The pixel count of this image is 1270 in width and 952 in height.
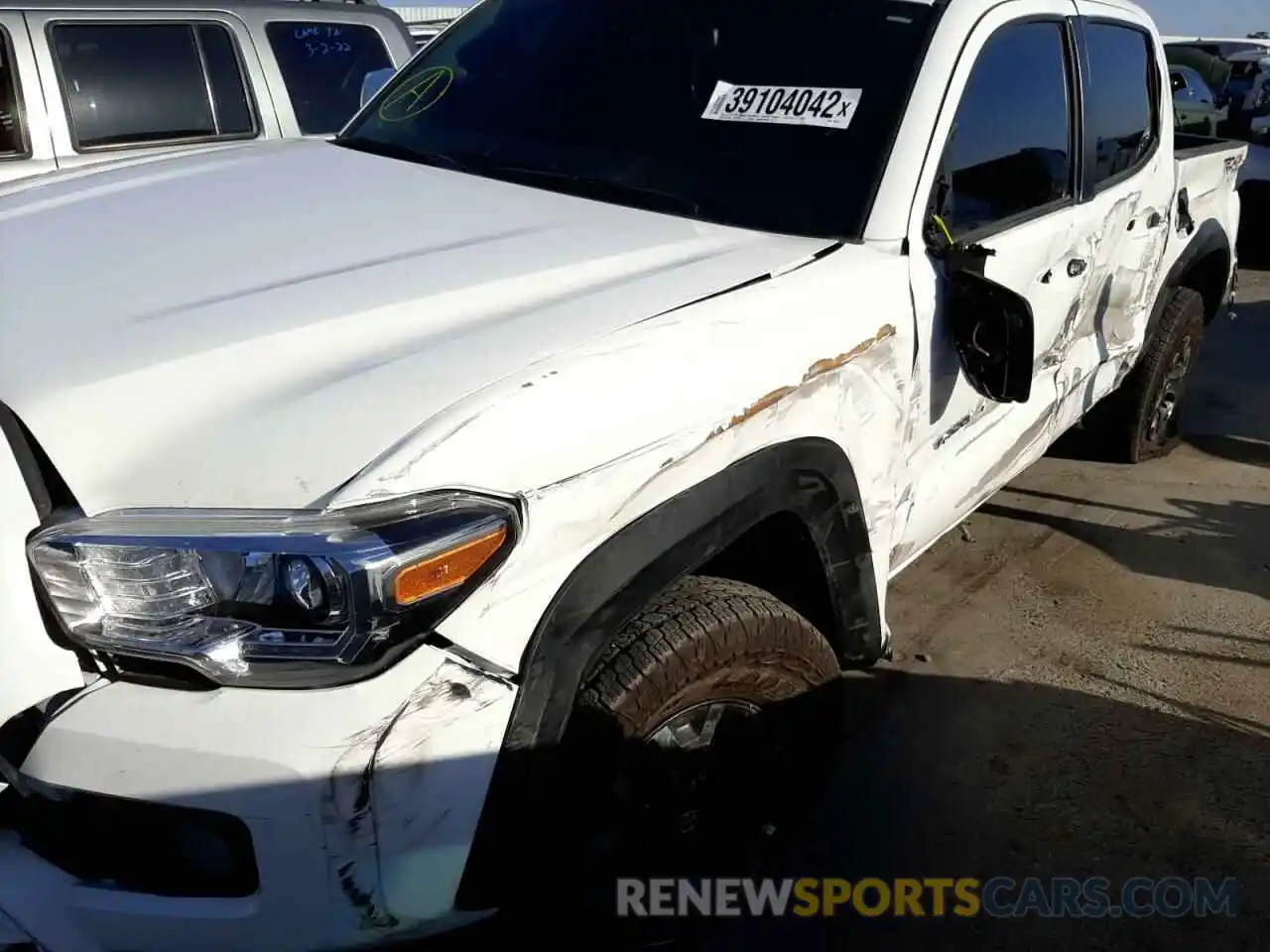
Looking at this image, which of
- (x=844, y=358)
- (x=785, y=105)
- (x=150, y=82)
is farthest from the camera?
(x=150, y=82)

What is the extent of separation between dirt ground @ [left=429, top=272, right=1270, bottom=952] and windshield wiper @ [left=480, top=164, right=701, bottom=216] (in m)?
1.47

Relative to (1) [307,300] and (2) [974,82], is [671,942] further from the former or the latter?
(2) [974,82]

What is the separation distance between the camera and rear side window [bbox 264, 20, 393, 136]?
5566mm

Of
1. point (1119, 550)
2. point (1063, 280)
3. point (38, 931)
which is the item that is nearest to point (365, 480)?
point (38, 931)

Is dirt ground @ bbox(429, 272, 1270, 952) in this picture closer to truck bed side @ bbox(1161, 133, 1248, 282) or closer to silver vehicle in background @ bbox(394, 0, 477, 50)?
truck bed side @ bbox(1161, 133, 1248, 282)

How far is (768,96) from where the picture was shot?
106 inches

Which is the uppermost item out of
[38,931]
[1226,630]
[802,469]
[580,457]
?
[580,457]

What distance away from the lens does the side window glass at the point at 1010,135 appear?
8.77 ft

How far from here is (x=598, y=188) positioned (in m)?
2.66

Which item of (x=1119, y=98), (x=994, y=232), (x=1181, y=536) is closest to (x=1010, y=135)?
(x=994, y=232)

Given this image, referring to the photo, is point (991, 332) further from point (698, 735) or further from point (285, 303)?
point (285, 303)

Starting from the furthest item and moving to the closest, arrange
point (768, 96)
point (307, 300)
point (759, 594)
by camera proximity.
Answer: point (768, 96) → point (759, 594) → point (307, 300)

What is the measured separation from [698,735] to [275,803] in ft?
3.10

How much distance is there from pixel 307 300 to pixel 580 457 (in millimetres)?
587
